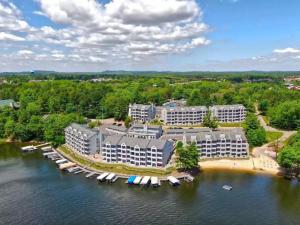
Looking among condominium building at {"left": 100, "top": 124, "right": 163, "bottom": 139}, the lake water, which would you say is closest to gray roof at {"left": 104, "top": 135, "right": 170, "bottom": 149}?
condominium building at {"left": 100, "top": 124, "right": 163, "bottom": 139}

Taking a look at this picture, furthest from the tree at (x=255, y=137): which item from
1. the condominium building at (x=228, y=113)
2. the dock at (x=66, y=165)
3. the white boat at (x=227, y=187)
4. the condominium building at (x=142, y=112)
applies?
the dock at (x=66, y=165)

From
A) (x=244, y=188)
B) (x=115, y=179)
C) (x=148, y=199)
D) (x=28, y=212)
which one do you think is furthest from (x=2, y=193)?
(x=244, y=188)

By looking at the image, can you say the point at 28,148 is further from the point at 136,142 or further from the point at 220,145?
the point at 220,145

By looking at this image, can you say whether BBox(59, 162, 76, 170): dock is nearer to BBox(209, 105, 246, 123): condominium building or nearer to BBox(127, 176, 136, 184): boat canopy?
BBox(127, 176, 136, 184): boat canopy

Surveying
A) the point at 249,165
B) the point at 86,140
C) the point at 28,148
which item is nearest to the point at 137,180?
the point at 86,140

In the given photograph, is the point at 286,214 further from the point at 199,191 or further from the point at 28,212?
the point at 28,212

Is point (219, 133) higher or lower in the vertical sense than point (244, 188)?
higher
